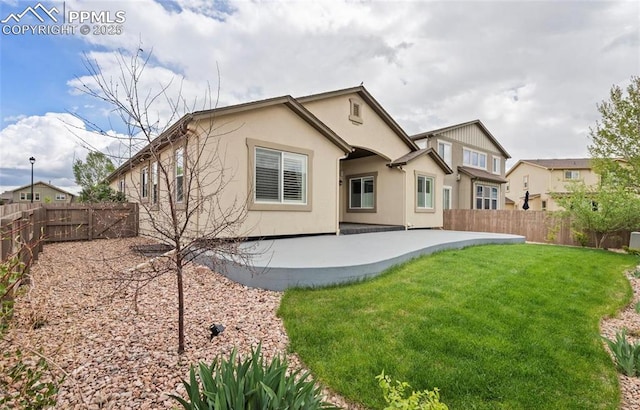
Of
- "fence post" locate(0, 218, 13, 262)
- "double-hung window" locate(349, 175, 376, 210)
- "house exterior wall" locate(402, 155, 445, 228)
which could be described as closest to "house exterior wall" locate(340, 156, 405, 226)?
"double-hung window" locate(349, 175, 376, 210)

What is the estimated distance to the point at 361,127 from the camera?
45.0 feet

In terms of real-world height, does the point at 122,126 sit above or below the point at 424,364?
above

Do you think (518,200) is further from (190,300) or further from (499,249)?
(190,300)

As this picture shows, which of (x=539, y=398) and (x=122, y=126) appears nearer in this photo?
(x=539, y=398)

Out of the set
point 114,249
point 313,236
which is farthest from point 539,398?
point 114,249

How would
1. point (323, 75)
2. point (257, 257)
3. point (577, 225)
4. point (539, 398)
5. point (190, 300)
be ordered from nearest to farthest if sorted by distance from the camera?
point (539, 398)
point (190, 300)
point (257, 257)
point (577, 225)
point (323, 75)

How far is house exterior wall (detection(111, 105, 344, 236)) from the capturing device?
816 cm

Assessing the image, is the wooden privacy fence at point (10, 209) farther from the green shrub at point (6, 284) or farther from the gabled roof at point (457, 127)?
the gabled roof at point (457, 127)

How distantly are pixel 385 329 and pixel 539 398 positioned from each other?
1.65 meters

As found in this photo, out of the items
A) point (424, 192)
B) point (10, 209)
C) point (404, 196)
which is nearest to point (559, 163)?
point (424, 192)

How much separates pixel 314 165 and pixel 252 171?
2.40m

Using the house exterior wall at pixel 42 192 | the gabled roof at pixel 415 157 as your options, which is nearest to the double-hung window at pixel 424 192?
the gabled roof at pixel 415 157

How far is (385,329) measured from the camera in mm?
4008

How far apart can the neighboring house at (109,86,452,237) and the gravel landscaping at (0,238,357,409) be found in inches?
69.5
